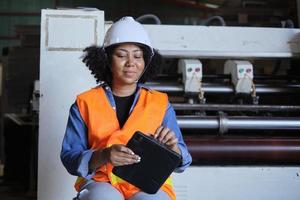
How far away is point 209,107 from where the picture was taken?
1.75 meters

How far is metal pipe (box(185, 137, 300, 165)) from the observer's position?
164 centimetres

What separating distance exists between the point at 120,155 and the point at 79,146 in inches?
7.2

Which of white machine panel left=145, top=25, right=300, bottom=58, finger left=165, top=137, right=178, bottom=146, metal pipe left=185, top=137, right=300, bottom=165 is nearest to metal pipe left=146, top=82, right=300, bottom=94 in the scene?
white machine panel left=145, top=25, right=300, bottom=58

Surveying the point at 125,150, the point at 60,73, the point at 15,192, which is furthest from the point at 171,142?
the point at 15,192

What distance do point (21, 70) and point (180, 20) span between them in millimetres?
4152

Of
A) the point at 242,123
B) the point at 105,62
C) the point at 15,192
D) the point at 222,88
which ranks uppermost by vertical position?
the point at 105,62

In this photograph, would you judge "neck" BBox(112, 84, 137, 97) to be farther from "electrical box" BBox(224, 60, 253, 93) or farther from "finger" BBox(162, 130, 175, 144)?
"electrical box" BBox(224, 60, 253, 93)

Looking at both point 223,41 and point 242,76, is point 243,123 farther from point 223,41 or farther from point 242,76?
point 223,41

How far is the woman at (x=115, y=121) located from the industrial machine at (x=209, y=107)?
505mm

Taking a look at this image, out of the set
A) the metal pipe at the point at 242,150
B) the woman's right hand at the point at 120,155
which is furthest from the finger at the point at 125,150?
the metal pipe at the point at 242,150

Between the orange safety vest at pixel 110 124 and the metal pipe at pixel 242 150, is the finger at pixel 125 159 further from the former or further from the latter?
the metal pipe at pixel 242 150

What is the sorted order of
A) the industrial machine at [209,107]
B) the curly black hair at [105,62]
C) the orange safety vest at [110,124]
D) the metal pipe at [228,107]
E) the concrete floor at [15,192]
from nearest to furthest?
the orange safety vest at [110,124] < the curly black hair at [105,62] < the industrial machine at [209,107] < the metal pipe at [228,107] < the concrete floor at [15,192]

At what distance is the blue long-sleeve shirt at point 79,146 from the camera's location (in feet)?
3.36

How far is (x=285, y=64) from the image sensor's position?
217cm
